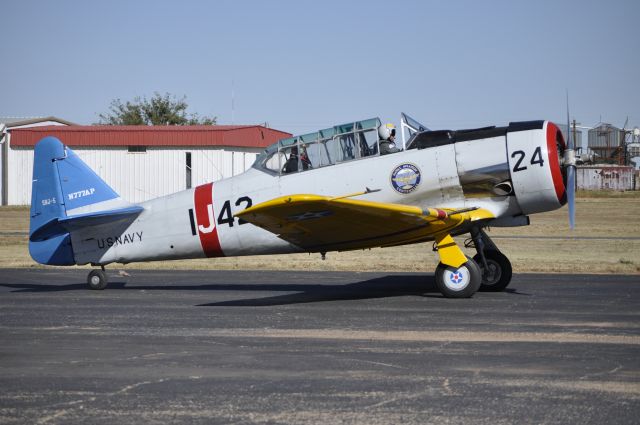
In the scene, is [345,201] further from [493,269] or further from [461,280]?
[493,269]

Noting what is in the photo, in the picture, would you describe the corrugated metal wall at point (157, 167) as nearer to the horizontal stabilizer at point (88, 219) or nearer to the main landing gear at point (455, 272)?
the horizontal stabilizer at point (88, 219)

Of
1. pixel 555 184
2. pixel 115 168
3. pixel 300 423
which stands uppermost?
pixel 115 168

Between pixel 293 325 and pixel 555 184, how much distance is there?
4907 mm

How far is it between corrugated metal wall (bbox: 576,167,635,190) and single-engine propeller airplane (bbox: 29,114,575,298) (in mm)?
70512

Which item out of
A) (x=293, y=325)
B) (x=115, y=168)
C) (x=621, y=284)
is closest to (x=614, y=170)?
(x=115, y=168)

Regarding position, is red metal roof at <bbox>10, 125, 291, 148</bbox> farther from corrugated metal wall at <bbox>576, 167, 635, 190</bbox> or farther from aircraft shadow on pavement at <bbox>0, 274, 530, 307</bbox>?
corrugated metal wall at <bbox>576, 167, 635, 190</bbox>

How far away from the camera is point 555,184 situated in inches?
508

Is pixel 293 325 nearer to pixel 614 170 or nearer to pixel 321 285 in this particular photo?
pixel 321 285

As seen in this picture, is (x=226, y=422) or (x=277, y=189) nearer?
(x=226, y=422)

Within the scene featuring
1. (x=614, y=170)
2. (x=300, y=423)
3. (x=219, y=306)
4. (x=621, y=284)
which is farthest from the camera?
(x=614, y=170)

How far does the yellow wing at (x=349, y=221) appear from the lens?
11516 mm

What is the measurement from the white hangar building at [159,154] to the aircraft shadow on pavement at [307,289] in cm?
3260

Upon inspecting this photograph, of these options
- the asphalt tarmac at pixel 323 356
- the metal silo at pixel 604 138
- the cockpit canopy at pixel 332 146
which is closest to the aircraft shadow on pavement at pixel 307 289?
the asphalt tarmac at pixel 323 356

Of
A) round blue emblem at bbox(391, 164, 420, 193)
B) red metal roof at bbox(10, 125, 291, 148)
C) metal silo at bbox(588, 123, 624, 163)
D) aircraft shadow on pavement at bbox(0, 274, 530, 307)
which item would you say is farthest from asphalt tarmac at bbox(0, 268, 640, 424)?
metal silo at bbox(588, 123, 624, 163)
